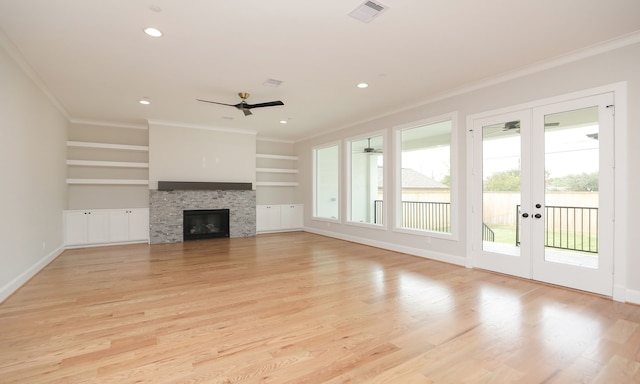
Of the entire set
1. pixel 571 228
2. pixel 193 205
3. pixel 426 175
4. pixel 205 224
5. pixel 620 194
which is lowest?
pixel 205 224

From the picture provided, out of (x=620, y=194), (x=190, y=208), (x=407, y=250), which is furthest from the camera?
(x=190, y=208)

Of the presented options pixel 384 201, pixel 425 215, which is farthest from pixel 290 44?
pixel 425 215

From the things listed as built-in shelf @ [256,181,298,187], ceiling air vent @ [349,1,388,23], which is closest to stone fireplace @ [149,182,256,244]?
built-in shelf @ [256,181,298,187]

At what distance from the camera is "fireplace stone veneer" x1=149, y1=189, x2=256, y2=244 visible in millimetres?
7152

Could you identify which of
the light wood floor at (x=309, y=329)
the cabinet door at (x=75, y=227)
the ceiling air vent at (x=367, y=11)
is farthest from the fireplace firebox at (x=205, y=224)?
the ceiling air vent at (x=367, y=11)

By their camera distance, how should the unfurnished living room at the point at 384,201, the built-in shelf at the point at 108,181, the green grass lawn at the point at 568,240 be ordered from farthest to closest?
the built-in shelf at the point at 108,181, the green grass lawn at the point at 568,240, the unfurnished living room at the point at 384,201

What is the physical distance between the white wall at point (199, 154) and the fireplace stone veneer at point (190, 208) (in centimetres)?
34

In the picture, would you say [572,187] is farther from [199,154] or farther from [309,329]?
[199,154]

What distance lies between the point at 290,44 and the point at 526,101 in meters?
3.24

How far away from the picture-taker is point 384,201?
6406mm

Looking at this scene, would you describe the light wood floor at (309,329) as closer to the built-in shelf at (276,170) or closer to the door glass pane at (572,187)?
the door glass pane at (572,187)

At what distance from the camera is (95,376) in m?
2.00

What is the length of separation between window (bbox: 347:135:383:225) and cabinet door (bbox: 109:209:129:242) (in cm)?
524

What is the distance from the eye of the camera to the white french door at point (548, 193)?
3.55m
